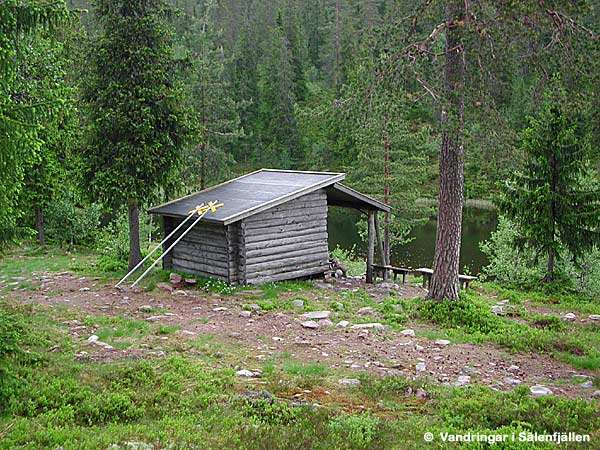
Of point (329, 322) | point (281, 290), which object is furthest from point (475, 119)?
point (281, 290)

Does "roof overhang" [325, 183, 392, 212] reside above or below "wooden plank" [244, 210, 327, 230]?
above

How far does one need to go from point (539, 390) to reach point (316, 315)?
5.67 m

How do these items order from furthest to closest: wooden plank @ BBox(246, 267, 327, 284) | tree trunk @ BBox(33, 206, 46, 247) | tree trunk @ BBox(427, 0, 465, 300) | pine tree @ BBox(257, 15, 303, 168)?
pine tree @ BBox(257, 15, 303, 168) < tree trunk @ BBox(33, 206, 46, 247) < wooden plank @ BBox(246, 267, 327, 284) < tree trunk @ BBox(427, 0, 465, 300)

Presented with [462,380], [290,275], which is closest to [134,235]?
[290,275]

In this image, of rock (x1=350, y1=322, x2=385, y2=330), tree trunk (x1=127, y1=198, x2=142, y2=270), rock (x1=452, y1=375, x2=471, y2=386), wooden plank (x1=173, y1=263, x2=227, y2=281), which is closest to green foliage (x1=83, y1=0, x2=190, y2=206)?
tree trunk (x1=127, y1=198, x2=142, y2=270)

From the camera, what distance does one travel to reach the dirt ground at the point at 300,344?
9.32 metres

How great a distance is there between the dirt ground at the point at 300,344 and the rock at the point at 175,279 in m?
1.13

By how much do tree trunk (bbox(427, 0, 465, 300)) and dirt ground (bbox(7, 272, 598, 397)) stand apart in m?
1.37

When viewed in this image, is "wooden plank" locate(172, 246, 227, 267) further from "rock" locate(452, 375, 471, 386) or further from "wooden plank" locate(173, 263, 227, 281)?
"rock" locate(452, 375, 471, 386)

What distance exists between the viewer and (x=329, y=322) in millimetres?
12594

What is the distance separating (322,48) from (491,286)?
225ft

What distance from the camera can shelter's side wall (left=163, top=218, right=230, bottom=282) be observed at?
1647 cm

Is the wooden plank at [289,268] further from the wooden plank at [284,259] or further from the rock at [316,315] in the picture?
the rock at [316,315]

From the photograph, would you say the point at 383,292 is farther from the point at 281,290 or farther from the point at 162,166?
the point at 162,166
